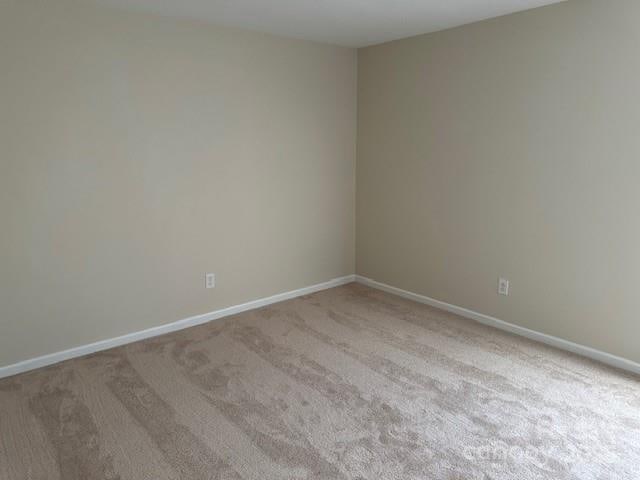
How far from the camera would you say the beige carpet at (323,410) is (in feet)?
6.89

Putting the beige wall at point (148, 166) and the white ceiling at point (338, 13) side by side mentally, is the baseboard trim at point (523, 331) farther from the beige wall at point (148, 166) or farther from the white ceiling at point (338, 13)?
the white ceiling at point (338, 13)

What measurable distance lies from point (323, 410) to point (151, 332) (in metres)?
1.59

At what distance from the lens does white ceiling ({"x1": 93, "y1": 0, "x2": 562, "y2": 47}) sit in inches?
113

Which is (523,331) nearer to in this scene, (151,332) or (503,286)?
(503,286)

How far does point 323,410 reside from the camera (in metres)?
2.53

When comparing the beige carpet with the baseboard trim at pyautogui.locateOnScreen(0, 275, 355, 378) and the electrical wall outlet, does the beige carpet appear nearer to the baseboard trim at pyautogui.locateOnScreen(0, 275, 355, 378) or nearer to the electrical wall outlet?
the baseboard trim at pyautogui.locateOnScreen(0, 275, 355, 378)

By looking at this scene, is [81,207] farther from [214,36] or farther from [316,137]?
[316,137]

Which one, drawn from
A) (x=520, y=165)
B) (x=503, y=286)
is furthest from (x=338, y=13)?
(x=503, y=286)

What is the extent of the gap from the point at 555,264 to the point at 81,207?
3.20 m

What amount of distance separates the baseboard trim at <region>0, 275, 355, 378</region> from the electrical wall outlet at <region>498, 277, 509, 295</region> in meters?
1.62

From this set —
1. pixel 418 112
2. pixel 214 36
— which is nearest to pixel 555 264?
pixel 418 112

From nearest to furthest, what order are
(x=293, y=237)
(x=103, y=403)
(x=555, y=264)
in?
(x=103, y=403), (x=555, y=264), (x=293, y=237)

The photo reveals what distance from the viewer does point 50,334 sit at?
3.02 meters

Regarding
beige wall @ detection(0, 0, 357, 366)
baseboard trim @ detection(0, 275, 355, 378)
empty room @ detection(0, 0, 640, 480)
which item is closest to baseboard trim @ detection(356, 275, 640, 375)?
empty room @ detection(0, 0, 640, 480)
